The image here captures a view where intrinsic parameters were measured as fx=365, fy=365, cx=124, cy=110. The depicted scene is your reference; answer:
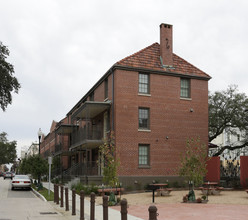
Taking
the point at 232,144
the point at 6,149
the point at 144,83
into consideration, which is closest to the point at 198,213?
the point at 144,83

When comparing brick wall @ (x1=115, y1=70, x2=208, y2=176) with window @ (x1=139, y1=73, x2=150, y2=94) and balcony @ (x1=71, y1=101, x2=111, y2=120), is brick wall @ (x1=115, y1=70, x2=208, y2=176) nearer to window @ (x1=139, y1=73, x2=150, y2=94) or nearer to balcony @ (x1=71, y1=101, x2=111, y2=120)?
window @ (x1=139, y1=73, x2=150, y2=94)

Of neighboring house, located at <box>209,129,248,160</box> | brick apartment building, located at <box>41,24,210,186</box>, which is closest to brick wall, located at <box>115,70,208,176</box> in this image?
brick apartment building, located at <box>41,24,210,186</box>

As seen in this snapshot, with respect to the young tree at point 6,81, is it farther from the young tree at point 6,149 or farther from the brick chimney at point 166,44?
the young tree at point 6,149

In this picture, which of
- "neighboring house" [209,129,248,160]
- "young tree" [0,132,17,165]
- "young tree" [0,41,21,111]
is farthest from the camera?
"young tree" [0,132,17,165]

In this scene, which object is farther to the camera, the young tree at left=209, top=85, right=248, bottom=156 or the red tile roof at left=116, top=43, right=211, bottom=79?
the young tree at left=209, top=85, right=248, bottom=156

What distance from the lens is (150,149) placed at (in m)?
26.5

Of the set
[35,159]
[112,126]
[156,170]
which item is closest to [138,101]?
[112,126]

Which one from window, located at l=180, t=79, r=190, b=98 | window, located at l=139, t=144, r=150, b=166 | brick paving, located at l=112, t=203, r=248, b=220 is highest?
window, located at l=180, t=79, r=190, b=98

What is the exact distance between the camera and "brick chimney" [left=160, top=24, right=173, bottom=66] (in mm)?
28219

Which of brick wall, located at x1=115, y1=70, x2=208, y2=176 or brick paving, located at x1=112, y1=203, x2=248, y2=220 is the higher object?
brick wall, located at x1=115, y1=70, x2=208, y2=176

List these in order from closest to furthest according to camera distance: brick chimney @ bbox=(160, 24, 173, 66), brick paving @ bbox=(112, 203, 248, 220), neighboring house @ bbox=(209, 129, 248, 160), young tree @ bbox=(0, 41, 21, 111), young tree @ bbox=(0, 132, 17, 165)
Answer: brick paving @ bbox=(112, 203, 248, 220) → young tree @ bbox=(0, 41, 21, 111) → brick chimney @ bbox=(160, 24, 173, 66) → neighboring house @ bbox=(209, 129, 248, 160) → young tree @ bbox=(0, 132, 17, 165)

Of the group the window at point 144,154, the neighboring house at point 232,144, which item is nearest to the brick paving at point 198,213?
the window at point 144,154

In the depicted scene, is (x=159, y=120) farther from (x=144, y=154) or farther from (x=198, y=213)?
(x=198, y=213)

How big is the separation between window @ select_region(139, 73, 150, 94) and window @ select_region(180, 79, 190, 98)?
3.05 meters
